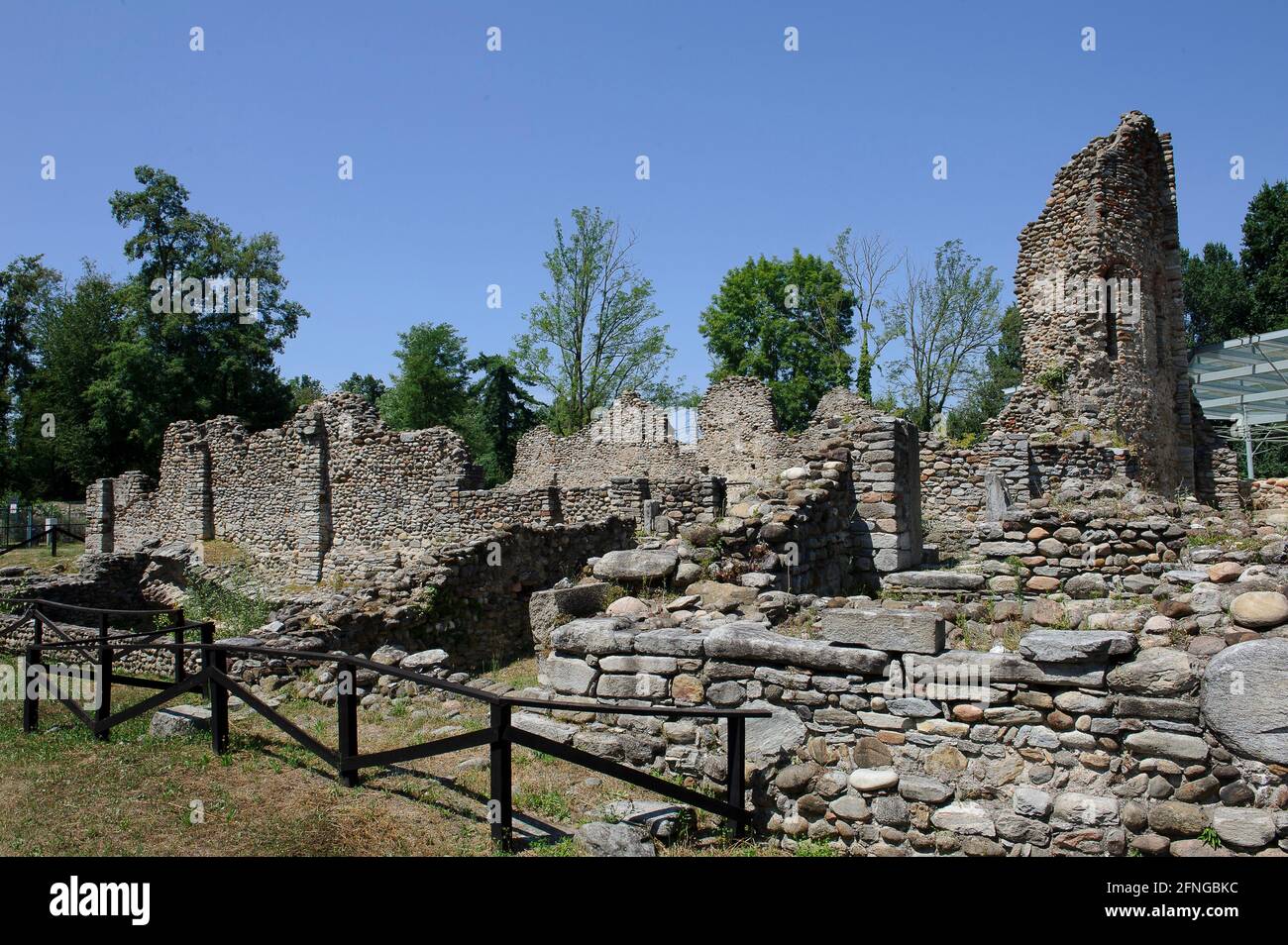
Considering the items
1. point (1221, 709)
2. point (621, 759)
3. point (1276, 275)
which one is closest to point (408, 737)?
point (621, 759)

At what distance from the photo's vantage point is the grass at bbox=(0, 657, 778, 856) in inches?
200

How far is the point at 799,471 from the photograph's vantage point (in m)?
9.47

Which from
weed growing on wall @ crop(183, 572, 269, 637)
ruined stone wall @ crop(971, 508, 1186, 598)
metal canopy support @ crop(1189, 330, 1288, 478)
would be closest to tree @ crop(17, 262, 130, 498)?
weed growing on wall @ crop(183, 572, 269, 637)

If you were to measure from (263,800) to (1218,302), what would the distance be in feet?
176

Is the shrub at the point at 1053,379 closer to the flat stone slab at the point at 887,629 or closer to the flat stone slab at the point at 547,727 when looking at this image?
the flat stone slab at the point at 887,629

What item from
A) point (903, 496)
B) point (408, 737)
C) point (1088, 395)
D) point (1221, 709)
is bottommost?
point (408, 737)

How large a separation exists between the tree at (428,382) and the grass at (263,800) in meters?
38.8

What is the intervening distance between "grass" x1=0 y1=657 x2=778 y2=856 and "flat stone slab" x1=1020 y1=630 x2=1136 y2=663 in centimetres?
210

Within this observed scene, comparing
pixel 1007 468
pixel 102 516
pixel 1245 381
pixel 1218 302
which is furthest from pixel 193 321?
pixel 1218 302

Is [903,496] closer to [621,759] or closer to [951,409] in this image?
[621,759]

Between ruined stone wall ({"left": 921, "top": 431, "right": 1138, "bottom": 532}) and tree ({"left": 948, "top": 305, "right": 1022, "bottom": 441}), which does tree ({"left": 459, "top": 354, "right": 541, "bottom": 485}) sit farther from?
ruined stone wall ({"left": 921, "top": 431, "right": 1138, "bottom": 532})

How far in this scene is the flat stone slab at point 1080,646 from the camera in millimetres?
4676

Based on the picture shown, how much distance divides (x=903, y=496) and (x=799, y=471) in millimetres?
1703

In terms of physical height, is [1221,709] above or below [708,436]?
below
